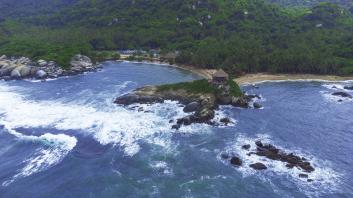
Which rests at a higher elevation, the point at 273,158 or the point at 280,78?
the point at 280,78

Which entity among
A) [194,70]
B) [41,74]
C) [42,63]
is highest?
[194,70]

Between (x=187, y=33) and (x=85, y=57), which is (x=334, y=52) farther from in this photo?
(x=85, y=57)

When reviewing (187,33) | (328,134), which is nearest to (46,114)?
(328,134)

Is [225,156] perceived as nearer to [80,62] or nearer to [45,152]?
[45,152]

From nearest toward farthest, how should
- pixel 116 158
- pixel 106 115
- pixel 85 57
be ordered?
pixel 116 158
pixel 106 115
pixel 85 57

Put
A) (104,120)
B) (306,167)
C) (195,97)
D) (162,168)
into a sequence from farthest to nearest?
1. (195,97)
2. (104,120)
3. (162,168)
4. (306,167)

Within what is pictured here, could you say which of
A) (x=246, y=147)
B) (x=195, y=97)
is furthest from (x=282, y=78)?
(x=246, y=147)

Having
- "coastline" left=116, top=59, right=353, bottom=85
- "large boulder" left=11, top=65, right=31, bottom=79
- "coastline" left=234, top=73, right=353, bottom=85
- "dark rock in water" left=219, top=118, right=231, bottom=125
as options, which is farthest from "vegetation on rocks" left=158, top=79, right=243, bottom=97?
"large boulder" left=11, top=65, right=31, bottom=79
